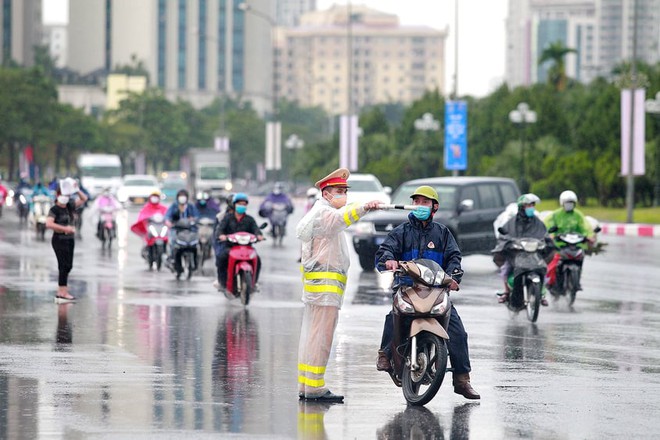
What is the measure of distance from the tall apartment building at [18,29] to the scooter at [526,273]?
486 ft

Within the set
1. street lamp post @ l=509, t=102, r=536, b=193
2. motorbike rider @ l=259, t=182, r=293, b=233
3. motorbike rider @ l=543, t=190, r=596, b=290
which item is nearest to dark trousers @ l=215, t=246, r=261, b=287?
motorbike rider @ l=543, t=190, r=596, b=290

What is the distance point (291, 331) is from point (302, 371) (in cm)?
529

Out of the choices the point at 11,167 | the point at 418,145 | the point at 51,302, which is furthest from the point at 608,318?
the point at 11,167

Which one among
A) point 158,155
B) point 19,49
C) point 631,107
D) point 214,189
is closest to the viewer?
point 631,107

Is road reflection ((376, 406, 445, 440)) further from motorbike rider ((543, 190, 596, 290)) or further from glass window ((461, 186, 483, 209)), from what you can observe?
glass window ((461, 186, 483, 209))

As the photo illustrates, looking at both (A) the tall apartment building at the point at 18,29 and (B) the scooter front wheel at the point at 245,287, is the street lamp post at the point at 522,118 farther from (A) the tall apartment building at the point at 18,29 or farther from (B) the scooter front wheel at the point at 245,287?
(A) the tall apartment building at the point at 18,29

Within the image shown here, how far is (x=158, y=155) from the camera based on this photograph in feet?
445

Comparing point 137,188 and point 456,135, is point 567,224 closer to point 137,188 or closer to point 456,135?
point 456,135

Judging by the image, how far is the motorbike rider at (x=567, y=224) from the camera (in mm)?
20891

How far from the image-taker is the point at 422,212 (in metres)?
11.3

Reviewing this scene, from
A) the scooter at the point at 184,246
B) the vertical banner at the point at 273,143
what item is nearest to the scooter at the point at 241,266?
the scooter at the point at 184,246

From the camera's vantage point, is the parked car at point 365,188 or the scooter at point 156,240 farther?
the parked car at point 365,188

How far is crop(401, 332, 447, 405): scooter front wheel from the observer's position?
426 inches

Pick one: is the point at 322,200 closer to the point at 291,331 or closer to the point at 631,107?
the point at 291,331
